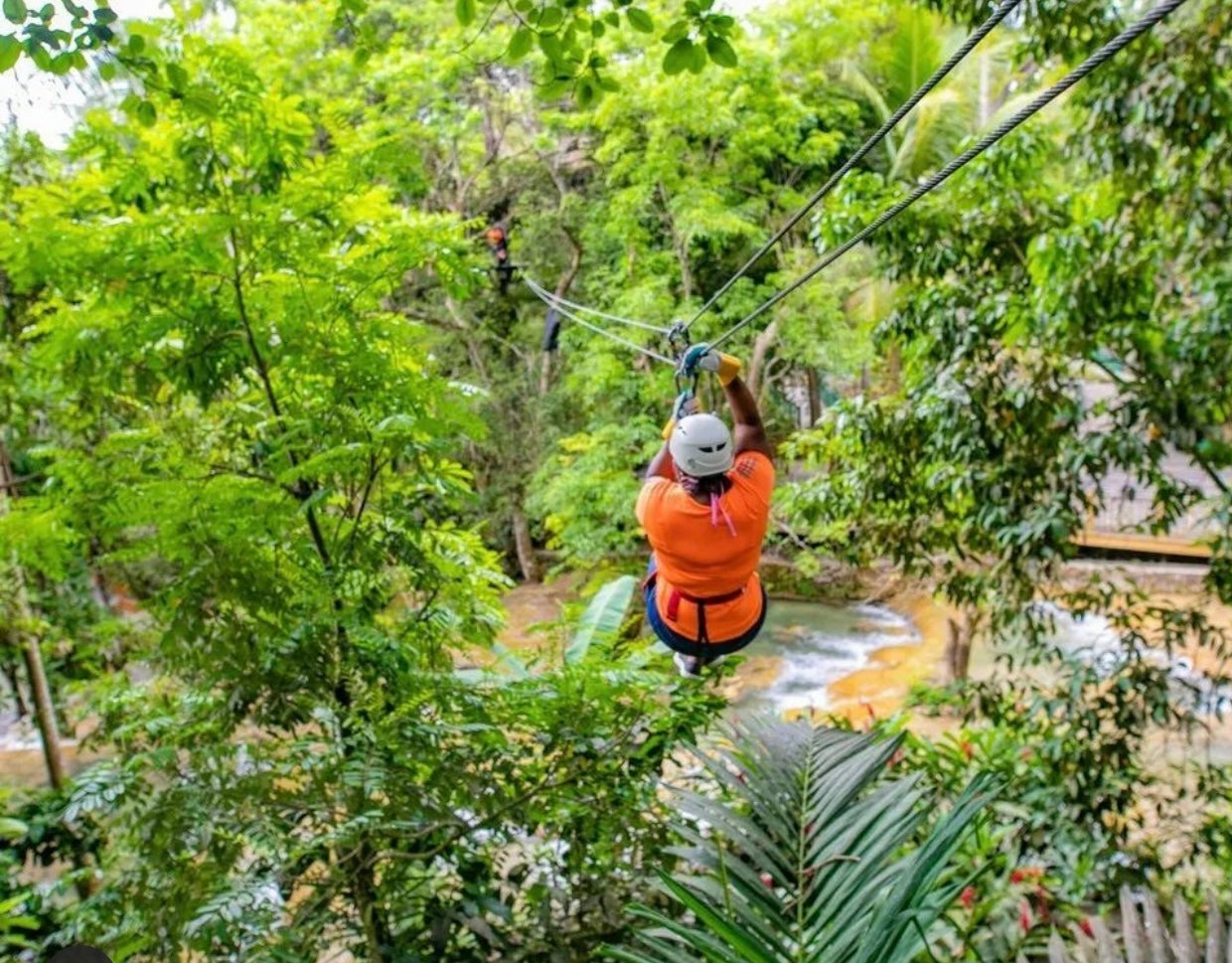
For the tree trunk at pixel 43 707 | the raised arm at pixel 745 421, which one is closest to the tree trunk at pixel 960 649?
the raised arm at pixel 745 421

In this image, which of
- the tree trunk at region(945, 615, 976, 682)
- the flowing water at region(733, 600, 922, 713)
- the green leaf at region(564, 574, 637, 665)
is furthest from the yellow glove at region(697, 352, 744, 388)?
the flowing water at region(733, 600, 922, 713)

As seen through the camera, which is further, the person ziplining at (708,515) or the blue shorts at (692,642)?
the blue shorts at (692,642)

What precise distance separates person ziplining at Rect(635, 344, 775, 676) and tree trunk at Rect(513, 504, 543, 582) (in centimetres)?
799

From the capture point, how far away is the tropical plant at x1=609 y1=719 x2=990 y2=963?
1154 millimetres

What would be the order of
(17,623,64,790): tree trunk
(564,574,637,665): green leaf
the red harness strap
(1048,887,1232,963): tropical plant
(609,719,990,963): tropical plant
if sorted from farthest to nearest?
(17,623,64,790): tree trunk → (564,574,637,665): green leaf → the red harness strap → (1048,887,1232,963): tropical plant → (609,719,990,963): tropical plant

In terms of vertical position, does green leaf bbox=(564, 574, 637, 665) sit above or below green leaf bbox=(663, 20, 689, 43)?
below

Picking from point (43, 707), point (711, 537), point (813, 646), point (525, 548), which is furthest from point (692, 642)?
point (525, 548)

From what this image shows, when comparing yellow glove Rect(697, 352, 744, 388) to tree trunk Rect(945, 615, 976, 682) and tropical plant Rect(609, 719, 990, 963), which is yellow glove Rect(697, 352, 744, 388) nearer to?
tropical plant Rect(609, 719, 990, 963)

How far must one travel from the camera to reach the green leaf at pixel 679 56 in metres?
1.70

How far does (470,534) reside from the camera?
2615mm

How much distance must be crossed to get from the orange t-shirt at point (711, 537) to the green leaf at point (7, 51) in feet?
5.04

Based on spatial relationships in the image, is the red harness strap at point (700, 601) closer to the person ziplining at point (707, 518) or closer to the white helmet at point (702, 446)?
the person ziplining at point (707, 518)

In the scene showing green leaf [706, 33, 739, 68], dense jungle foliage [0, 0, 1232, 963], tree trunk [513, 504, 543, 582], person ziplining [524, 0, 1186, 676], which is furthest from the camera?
tree trunk [513, 504, 543, 582]

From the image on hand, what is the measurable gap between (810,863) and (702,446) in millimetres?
969
